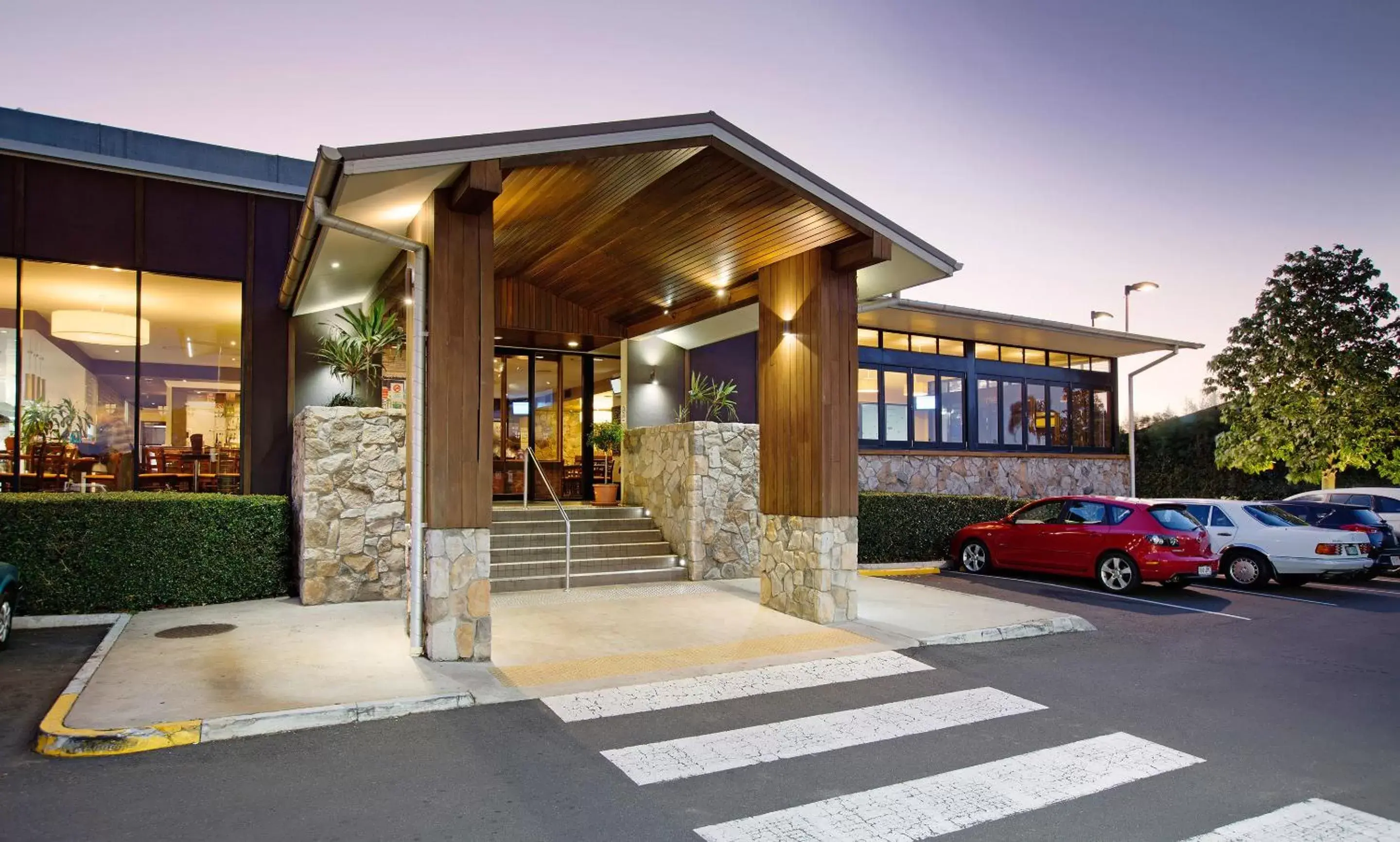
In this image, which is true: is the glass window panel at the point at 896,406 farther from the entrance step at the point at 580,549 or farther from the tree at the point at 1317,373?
the tree at the point at 1317,373

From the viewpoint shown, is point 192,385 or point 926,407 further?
point 926,407

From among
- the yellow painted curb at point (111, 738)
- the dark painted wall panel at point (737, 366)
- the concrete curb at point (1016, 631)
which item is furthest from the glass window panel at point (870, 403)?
the yellow painted curb at point (111, 738)

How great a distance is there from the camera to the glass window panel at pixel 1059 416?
22.1 metres

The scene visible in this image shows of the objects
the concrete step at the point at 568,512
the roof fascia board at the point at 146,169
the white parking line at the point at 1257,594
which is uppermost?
the roof fascia board at the point at 146,169

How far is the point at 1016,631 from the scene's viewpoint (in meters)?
8.50

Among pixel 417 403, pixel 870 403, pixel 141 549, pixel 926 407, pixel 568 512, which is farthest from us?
pixel 926 407

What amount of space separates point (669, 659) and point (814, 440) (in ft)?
9.73

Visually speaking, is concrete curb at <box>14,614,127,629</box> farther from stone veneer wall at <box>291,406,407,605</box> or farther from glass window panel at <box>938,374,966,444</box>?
glass window panel at <box>938,374,966,444</box>

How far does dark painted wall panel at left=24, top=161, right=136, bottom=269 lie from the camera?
1070 centimetres

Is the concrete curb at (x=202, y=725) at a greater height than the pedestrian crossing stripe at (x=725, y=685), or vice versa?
the concrete curb at (x=202, y=725)

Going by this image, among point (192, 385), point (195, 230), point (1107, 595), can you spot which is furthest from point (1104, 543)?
point (195, 230)

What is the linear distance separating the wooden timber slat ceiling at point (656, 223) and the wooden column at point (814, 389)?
479 millimetres

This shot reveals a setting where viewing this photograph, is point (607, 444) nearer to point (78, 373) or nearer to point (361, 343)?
point (361, 343)

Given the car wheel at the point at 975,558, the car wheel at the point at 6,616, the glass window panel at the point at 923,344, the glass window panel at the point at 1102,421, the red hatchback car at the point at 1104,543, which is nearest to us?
the car wheel at the point at 6,616
